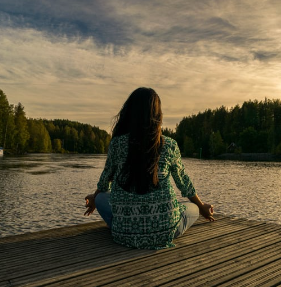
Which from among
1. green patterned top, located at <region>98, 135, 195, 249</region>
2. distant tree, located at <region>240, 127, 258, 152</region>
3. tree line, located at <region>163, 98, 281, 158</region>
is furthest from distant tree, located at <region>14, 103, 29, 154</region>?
green patterned top, located at <region>98, 135, 195, 249</region>

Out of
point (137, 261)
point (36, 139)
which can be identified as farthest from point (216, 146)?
point (137, 261)

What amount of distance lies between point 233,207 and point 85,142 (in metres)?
158

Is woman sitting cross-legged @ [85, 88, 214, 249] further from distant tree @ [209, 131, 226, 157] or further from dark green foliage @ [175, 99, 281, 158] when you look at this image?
distant tree @ [209, 131, 226, 157]

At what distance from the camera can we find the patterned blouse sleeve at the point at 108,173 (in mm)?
3756

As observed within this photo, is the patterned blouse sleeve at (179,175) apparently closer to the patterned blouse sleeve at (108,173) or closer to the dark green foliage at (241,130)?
the patterned blouse sleeve at (108,173)

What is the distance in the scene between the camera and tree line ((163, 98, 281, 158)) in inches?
3984

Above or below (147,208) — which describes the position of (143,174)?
above

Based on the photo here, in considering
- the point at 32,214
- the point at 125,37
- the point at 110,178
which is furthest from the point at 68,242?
the point at 125,37

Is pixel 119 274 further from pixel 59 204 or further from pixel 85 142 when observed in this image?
pixel 85 142

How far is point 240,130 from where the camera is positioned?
117 meters

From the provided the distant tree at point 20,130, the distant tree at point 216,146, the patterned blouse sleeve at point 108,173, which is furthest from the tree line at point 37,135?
the distant tree at point 216,146

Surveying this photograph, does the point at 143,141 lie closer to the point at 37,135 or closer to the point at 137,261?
the point at 137,261

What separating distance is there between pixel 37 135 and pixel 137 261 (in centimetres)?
10652

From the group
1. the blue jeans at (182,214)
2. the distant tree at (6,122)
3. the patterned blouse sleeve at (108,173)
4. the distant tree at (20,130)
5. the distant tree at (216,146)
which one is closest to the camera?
the patterned blouse sleeve at (108,173)
